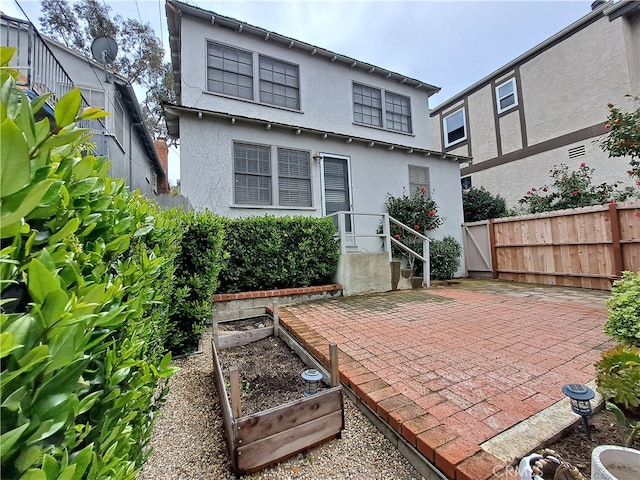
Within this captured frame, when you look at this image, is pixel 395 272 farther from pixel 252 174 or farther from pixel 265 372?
pixel 265 372

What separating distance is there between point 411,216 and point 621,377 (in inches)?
263

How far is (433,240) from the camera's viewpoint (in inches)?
334

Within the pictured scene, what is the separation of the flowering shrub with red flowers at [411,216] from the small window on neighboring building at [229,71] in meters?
4.99

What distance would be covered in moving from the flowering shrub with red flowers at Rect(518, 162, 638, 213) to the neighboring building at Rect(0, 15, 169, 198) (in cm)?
1215

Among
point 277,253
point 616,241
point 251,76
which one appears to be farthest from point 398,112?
point 277,253

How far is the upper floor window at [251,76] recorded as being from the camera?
6809mm

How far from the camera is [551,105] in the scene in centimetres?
1020

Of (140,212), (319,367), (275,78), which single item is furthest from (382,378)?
→ (275,78)

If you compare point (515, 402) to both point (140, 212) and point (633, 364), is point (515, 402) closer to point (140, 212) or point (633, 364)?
point (633, 364)

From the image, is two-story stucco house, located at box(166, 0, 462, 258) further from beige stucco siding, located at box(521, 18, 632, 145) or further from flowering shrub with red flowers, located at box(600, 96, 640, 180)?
beige stucco siding, located at box(521, 18, 632, 145)

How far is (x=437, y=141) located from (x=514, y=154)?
4151mm

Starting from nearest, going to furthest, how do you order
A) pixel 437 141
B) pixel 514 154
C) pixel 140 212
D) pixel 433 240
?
pixel 140 212 → pixel 433 240 → pixel 514 154 → pixel 437 141

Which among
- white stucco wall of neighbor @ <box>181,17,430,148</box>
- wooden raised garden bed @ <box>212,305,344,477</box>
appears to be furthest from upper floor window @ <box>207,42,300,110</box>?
wooden raised garden bed @ <box>212,305,344,477</box>

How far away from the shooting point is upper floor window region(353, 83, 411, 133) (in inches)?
343
